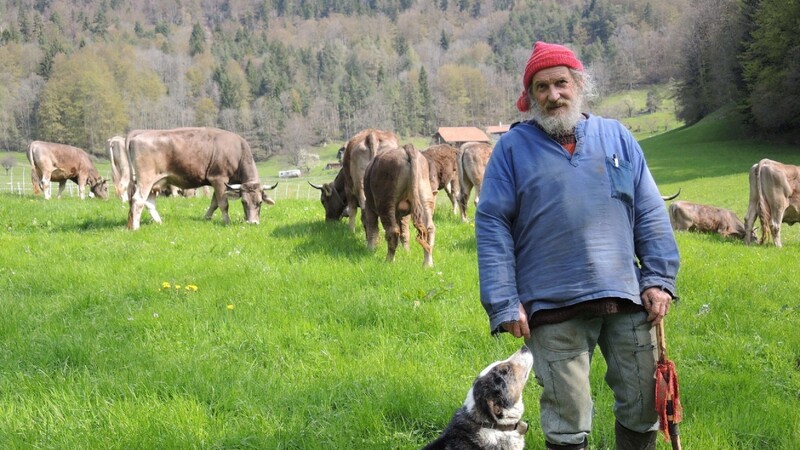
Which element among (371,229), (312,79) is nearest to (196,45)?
(312,79)

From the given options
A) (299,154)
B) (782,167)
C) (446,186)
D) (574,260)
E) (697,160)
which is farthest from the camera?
(299,154)

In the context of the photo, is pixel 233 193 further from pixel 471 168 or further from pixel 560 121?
pixel 560 121

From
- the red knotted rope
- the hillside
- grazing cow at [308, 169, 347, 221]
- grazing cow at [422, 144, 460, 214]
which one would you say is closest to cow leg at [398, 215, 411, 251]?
grazing cow at [308, 169, 347, 221]

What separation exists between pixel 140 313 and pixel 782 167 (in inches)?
579

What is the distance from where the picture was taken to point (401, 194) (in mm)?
9352

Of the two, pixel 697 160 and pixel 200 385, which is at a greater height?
pixel 200 385

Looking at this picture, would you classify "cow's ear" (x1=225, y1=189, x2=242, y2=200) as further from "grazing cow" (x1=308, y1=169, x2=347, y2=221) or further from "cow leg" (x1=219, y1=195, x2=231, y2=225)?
"grazing cow" (x1=308, y1=169, x2=347, y2=221)

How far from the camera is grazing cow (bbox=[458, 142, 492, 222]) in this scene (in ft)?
50.7

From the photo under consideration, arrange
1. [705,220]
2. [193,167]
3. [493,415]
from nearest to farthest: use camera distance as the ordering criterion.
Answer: [493,415] < [193,167] < [705,220]

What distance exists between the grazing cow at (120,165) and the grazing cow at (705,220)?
622 inches

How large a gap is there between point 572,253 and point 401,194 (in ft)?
20.1

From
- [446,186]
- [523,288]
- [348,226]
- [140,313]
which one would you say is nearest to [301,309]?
[140,313]

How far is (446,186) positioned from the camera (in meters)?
18.1

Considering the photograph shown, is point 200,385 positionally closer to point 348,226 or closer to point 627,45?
point 348,226
